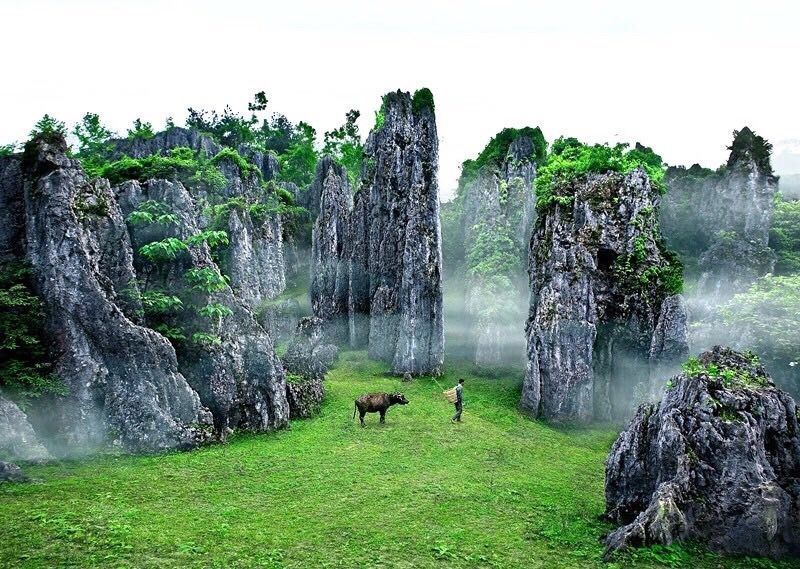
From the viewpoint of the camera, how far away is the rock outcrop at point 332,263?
42969mm

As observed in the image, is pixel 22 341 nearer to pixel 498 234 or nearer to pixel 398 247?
pixel 398 247

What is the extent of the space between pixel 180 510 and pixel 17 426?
6400 millimetres

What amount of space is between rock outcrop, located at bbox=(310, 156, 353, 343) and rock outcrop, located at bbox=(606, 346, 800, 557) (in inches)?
1181

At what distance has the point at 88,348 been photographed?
18062mm

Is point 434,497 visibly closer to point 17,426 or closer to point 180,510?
point 180,510

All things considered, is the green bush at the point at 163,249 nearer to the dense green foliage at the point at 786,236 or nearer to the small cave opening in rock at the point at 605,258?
the small cave opening in rock at the point at 605,258

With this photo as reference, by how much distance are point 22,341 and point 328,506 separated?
11.7m

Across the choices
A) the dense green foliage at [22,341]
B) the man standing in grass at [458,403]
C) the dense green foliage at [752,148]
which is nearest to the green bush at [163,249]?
the dense green foliage at [22,341]

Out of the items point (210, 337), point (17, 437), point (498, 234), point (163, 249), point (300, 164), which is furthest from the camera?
point (300, 164)

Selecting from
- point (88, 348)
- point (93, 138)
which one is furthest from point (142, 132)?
point (88, 348)

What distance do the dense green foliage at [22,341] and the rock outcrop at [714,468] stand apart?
57.1 feet

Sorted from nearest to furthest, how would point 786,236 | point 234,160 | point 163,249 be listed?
1. point 163,249
2. point 786,236
3. point 234,160

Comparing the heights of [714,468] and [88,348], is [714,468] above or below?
below

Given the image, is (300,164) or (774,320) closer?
(774,320)
